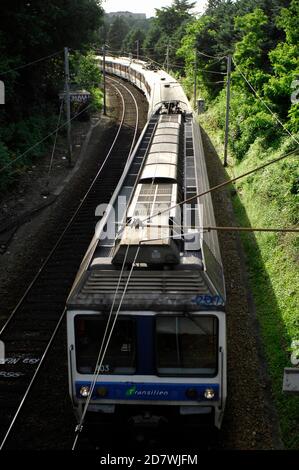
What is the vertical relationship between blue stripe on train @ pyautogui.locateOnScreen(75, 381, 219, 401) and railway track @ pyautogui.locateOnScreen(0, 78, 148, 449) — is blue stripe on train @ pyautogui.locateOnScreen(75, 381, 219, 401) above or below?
above

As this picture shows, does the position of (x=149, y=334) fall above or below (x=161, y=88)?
below

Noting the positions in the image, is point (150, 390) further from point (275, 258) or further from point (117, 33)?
point (117, 33)

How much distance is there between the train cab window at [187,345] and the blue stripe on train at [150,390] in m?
0.20

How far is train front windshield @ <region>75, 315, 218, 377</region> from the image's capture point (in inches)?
283

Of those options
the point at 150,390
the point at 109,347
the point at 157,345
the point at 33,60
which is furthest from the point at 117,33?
the point at 150,390

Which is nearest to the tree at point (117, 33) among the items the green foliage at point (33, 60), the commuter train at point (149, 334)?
the green foliage at point (33, 60)

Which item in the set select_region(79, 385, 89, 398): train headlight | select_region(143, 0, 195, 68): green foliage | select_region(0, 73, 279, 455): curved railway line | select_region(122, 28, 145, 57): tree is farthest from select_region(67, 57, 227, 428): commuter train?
select_region(122, 28, 145, 57): tree

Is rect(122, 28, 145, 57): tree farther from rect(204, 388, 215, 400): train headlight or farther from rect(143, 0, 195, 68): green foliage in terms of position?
rect(204, 388, 215, 400): train headlight

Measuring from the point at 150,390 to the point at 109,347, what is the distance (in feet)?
2.83

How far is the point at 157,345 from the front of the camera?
7.26 meters

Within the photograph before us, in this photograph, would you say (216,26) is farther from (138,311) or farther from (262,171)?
(138,311)

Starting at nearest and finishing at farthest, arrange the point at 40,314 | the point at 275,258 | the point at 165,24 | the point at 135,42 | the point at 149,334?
the point at 149,334
the point at 40,314
the point at 275,258
the point at 165,24
the point at 135,42

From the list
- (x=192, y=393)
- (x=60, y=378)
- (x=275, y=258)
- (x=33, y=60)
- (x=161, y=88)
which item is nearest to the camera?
(x=192, y=393)
